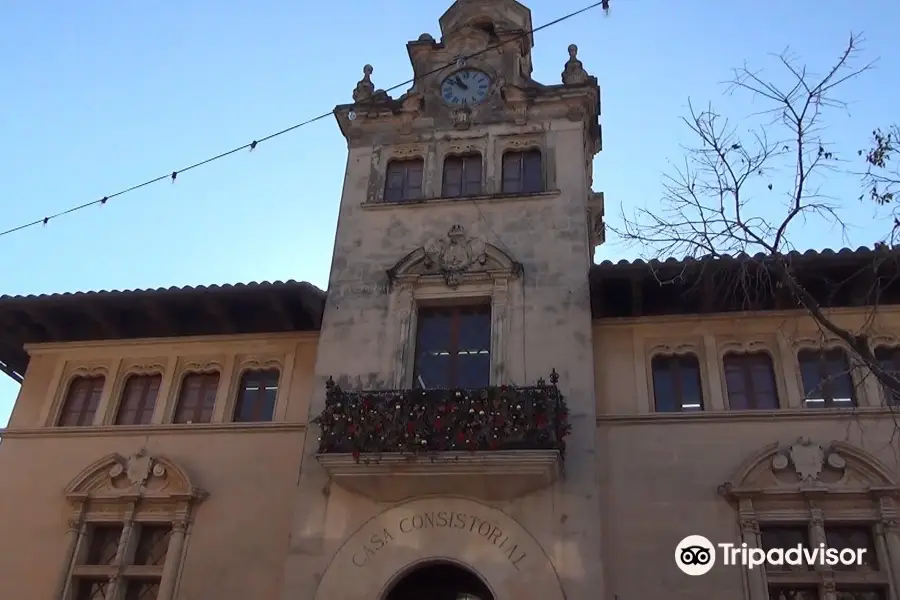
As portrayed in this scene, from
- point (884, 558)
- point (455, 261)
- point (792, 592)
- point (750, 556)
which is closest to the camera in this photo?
point (884, 558)

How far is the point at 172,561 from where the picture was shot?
14250 mm

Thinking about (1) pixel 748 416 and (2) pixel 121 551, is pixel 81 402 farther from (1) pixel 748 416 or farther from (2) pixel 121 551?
(1) pixel 748 416

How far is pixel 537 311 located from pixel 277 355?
520 centimetres

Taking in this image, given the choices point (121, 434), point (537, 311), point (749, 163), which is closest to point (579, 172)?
point (537, 311)

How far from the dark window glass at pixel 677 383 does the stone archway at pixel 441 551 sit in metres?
3.61

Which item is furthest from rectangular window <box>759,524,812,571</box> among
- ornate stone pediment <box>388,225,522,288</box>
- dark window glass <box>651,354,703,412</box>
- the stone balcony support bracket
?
ornate stone pediment <box>388,225,522,288</box>

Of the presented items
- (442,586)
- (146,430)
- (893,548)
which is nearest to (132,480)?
(146,430)

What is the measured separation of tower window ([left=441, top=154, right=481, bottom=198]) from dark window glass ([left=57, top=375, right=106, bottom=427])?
7.91 m

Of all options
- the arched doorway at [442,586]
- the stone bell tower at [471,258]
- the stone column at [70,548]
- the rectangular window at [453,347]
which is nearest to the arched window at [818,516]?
the stone bell tower at [471,258]

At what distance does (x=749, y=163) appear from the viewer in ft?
35.4

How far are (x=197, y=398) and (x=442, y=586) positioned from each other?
20.0 ft

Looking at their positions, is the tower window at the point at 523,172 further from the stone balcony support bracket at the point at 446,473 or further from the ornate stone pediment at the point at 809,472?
the ornate stone pediment at the point at 809,472

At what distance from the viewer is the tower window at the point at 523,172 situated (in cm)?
1641

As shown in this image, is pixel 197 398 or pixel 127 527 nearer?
pixel 127 527
